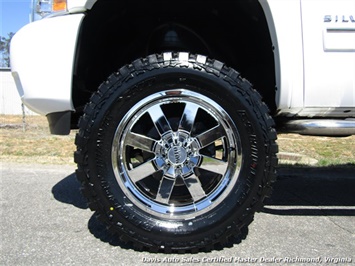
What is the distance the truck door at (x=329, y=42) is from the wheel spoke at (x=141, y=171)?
3.90 feet

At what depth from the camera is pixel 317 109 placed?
8.29 feet

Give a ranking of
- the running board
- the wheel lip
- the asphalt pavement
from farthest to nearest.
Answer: the running board → the wheel lip → the asphalt pavement

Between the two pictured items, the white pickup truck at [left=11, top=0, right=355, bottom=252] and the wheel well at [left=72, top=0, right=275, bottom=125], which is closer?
the white pickup truck at [left=11, top=0, right=355, bottom=252]

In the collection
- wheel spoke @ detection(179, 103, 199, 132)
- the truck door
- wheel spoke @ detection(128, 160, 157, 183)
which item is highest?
the truck door

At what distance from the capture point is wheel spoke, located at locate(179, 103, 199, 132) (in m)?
2.42

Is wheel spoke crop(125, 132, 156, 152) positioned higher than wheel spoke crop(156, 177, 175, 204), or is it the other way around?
wheel spoke crop(125, 132, 156, 152)

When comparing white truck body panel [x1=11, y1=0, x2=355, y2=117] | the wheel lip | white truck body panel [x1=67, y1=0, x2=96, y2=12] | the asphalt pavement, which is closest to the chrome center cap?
the wheel lip

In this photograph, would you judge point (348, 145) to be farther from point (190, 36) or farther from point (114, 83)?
point (114, 83)

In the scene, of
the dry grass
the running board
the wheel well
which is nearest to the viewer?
the running board

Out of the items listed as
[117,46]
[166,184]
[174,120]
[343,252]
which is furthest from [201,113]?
[343,252]

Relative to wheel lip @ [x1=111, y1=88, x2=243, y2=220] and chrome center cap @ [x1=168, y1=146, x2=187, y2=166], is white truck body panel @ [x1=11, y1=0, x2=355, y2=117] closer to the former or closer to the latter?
wheel lip @ [x1=111, y1=88, x2=243, y2=220]

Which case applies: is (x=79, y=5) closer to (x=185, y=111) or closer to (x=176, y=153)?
(x=185, y=111)

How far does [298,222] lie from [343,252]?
21.2 inches

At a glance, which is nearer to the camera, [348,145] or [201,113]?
[201,113]
